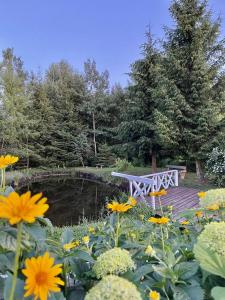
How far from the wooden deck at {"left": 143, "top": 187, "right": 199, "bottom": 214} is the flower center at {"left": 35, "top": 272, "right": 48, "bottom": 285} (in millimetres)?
5354

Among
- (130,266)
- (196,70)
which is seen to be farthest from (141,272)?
(196,70)

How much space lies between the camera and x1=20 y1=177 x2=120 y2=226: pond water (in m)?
6.68

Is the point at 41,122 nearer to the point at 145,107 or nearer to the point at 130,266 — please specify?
the point at 145,107

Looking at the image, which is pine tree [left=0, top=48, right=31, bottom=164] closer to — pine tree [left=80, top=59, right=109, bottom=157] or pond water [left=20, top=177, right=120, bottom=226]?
pond water [left=20, top=177, right=120, bottom=226]

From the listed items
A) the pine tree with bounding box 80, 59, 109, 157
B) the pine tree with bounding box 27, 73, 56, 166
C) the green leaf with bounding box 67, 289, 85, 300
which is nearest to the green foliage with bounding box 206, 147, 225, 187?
the green leaf with bounding box 67, 289, 85, 300

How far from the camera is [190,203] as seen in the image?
6.12 meters

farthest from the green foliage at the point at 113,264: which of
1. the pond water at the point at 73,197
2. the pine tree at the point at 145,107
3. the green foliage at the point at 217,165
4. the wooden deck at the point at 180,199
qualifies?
the pine tree at the point at 145,107

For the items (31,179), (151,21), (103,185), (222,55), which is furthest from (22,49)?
(222,55)

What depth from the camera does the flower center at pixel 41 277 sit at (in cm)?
39

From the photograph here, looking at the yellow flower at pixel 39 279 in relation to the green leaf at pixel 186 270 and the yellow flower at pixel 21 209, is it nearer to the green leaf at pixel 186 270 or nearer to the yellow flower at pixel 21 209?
the yellow flower at pixel 21 209

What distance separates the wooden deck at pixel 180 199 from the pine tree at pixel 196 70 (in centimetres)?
135

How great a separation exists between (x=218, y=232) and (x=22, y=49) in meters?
17.7

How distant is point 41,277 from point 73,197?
894 centimetres

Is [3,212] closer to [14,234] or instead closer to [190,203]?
[14,234]
